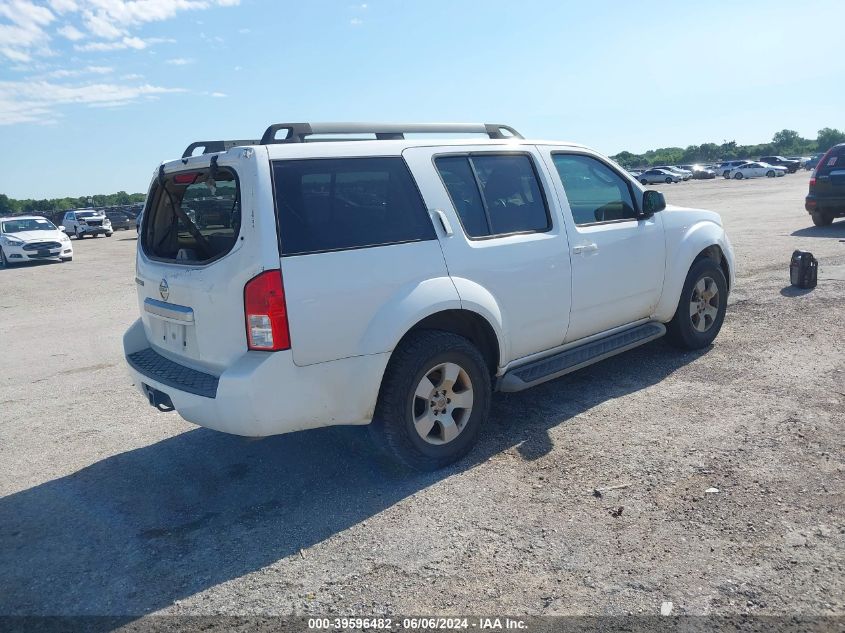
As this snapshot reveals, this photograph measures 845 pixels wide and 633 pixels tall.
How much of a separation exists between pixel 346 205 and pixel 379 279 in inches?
18.7

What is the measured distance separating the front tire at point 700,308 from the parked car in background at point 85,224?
36.4 meters

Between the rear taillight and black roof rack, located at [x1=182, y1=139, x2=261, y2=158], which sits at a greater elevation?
black roof rack, located at [x1=182, y1=139, x2=261, y2=158]

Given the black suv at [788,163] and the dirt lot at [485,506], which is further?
the black suv at [788,163]

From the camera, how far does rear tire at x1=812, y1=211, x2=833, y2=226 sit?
15.4 m

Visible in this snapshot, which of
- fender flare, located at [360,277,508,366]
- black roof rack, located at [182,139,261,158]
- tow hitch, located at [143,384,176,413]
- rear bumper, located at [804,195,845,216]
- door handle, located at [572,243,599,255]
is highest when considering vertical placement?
black roof rack, located at [182,139,261,158]

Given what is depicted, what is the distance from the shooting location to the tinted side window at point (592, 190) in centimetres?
530

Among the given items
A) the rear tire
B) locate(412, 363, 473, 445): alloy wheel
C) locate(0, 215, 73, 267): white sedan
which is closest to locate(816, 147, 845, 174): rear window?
the rear tire

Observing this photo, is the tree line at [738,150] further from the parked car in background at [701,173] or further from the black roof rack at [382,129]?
the black roof rack at [382,129]

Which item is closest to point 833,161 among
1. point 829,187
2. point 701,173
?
point 829,187

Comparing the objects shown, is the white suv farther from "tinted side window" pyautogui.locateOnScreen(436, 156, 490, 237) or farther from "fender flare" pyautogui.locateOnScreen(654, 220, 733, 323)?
"fender flare" pyautogui.locateOnScreen(654, 220, 733, 323)

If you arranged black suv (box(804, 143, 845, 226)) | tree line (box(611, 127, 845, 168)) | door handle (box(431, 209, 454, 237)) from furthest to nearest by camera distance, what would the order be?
tree line (box(611, 127, 845, 168)) → black suv (box(804, 143, 845, 226)) → door handle (box(431, 209, 454, 237))

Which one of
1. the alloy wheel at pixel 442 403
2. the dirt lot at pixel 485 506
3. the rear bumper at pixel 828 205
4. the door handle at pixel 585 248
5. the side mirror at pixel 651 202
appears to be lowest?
the dirt lot at pixel 485 506

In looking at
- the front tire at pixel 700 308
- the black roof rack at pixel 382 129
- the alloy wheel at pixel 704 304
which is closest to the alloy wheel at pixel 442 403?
the black roof rack at pixel 382 129

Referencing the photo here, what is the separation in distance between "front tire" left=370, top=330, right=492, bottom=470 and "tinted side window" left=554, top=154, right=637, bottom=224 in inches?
62.7
